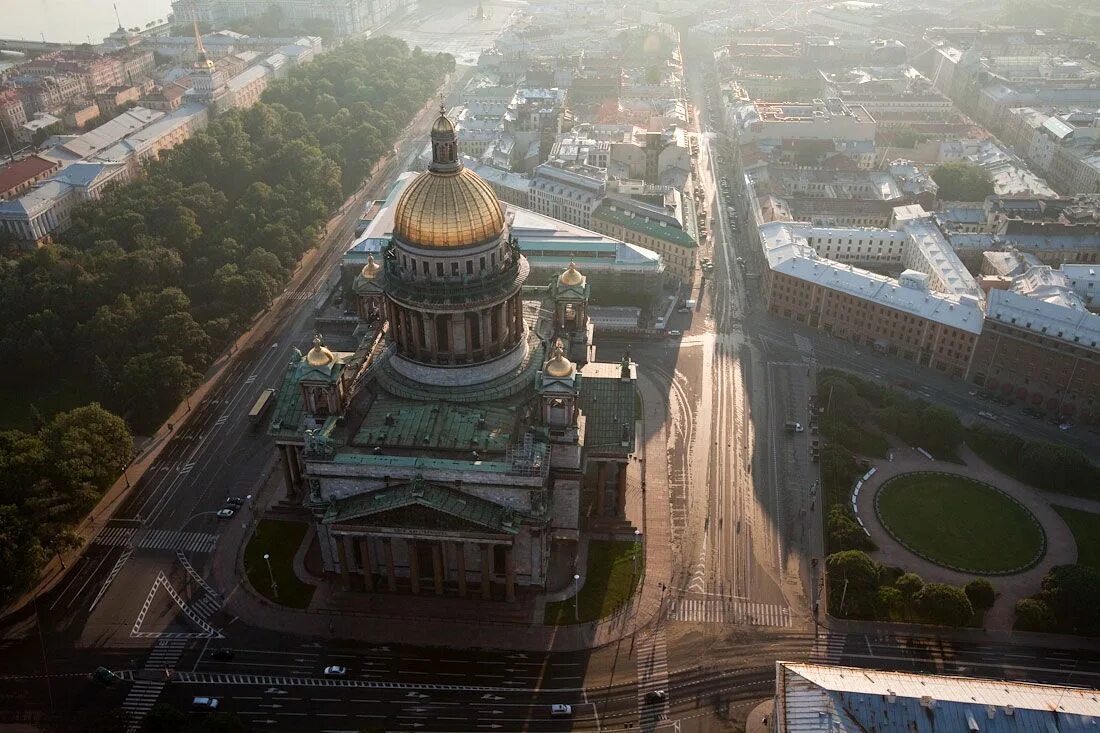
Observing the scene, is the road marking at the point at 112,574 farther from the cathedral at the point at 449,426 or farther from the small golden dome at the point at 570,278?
the small golden dome at the point at 570,278

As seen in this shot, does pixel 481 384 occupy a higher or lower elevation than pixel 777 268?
higher

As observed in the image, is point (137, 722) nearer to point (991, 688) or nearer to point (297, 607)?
point (297, 607)

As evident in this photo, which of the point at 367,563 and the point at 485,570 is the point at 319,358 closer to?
the point at 367,563

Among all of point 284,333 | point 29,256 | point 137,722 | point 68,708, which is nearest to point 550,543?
point 137,722

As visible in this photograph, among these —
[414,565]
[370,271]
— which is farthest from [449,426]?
[370,271]

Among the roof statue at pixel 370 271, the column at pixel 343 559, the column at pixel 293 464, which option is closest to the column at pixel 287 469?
the column at pixel 293 464

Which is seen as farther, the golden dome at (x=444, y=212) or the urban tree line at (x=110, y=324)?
the urban tree line at (x=110, y=324)

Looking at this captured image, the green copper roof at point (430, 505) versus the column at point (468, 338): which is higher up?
the column at point (468, 338)
